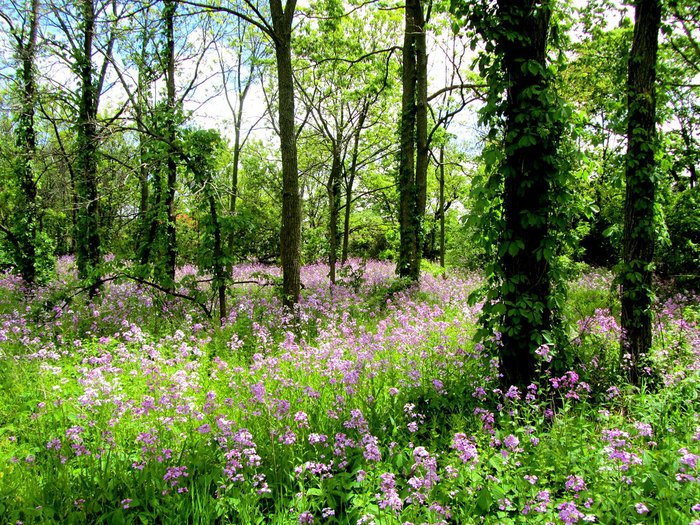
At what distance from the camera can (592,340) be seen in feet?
17.7

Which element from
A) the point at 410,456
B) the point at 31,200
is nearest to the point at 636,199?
the point at 410,456

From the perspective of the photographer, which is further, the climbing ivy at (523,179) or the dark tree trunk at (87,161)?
the dark tree trunk at (87,161)

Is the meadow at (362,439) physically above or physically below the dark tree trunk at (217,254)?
below

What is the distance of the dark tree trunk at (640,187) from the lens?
4.92 m

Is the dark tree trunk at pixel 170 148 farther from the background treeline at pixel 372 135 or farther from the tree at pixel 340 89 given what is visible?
the tree at pixel 340 89

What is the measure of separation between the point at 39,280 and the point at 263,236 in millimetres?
15756

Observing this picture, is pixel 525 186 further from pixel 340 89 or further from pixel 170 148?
pixel 340 89

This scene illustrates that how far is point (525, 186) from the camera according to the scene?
4.36 m

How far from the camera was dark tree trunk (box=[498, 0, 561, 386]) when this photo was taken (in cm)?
423

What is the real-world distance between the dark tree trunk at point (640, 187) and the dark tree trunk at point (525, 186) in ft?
4.82

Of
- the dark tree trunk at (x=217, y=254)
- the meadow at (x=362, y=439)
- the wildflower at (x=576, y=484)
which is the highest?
the dark tree trunk at (x=217, y=254)

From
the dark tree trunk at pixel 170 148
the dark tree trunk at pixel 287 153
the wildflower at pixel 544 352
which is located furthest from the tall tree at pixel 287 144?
the wildflower at pixel 544 352

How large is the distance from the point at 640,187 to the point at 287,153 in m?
5.77

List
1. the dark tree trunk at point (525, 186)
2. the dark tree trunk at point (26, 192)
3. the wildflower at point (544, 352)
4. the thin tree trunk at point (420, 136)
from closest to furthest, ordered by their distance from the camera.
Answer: the wildflower at point (544, 352), the dark tree trunk at point (525, 186), the dark tree trunk at point (26, 192), the thin tree trunk at point (420, 136)
